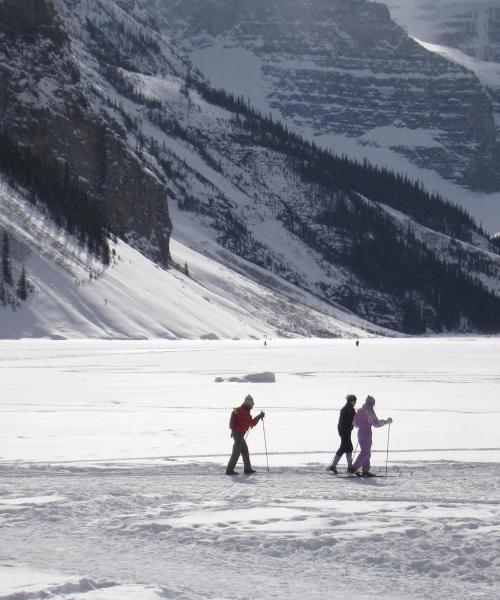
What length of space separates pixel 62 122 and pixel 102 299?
4920cm

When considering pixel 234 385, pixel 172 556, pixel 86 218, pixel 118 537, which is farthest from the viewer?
pixel 86 218

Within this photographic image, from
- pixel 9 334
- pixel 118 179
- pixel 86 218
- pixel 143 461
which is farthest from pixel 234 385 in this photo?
pixel 118 179

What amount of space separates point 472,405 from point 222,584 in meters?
23.1

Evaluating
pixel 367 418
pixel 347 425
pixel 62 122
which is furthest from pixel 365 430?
pixel 62 122

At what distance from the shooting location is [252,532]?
575 inches

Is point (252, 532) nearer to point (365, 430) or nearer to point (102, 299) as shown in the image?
point (365, 430)

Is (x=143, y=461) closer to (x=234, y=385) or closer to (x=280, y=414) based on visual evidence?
(x=280, y=414)

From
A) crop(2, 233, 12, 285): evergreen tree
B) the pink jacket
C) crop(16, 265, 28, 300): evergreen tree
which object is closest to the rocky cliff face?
crop(2, 233, 12, 285): evergreen tree

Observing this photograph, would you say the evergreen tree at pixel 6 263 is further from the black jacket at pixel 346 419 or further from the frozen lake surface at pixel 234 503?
the black jacket at pixel 346 419

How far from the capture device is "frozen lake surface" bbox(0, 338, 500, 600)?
12211 millimetres

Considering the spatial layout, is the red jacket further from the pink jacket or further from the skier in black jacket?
the pink jacket

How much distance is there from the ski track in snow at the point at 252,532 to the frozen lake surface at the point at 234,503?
4cm

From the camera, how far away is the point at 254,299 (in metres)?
154

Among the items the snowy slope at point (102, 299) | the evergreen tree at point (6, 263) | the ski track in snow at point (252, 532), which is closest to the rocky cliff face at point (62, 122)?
the snowy slope at point (102, 299)
